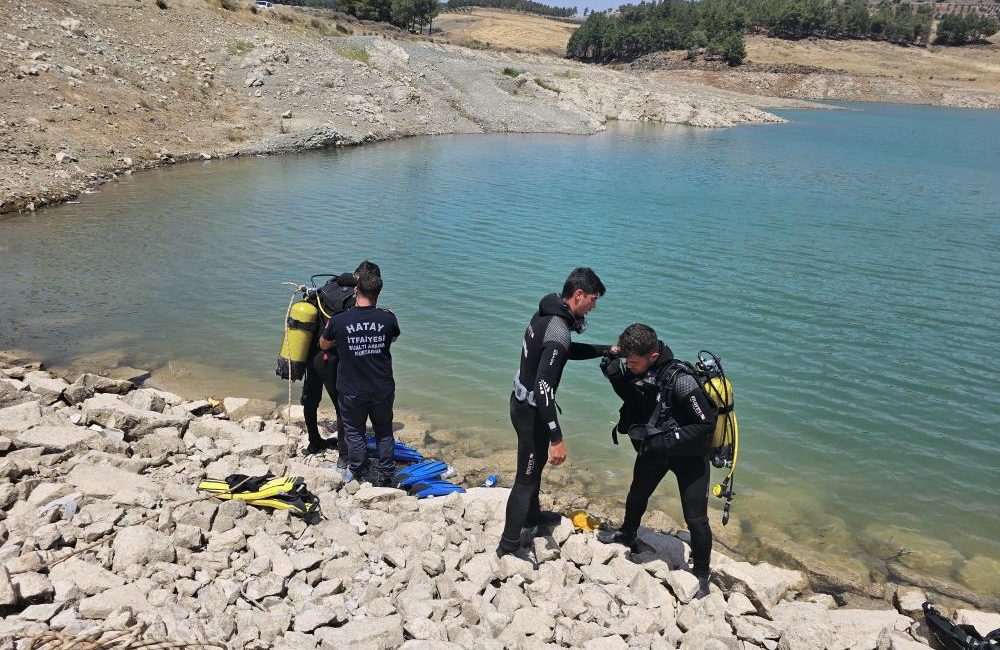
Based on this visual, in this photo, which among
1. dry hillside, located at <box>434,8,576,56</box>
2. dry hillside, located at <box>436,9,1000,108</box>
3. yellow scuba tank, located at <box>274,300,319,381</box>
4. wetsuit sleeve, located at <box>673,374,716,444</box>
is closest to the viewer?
wetsuit sleeve, located at <box>673,374,716,444</box>

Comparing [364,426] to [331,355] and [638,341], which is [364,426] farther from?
[638,341]

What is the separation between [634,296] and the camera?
48.2ft

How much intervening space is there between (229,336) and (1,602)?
834 centimetres

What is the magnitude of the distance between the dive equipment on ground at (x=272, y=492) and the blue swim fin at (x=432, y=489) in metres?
1.21

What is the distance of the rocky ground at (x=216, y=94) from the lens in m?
24.7

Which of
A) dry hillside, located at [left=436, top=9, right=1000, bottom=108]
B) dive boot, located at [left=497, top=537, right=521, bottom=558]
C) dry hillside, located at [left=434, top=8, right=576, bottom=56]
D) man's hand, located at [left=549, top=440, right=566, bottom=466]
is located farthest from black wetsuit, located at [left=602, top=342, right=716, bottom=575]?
dry hillside, located at [left=434, top=8, right=576, bottom=56]

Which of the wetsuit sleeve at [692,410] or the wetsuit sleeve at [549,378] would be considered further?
the wetsuit sleeve at [549,378]

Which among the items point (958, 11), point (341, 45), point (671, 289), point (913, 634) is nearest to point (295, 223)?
point (671, 289)

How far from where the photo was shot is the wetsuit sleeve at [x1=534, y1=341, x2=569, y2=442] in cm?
546

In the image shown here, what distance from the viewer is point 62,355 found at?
36.6ft

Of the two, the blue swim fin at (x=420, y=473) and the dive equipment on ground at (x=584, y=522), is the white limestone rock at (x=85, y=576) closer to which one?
the blue swim fin at (x=420, y=473)

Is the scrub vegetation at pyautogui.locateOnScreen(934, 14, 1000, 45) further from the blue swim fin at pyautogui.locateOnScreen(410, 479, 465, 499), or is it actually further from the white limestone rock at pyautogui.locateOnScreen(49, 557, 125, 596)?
the white limestone rock at pyautogui.locateOnScreen(49, 557, 125, 596)

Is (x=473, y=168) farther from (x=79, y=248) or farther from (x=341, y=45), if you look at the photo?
(x=341, y=45)

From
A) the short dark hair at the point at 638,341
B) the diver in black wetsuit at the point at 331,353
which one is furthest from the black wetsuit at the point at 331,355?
the short dark hair at the point at 638,341
